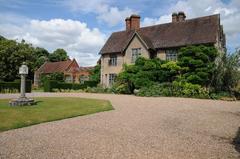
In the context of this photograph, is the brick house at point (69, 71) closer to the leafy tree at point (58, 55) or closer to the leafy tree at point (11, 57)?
the leafy tree at point (11, 57)

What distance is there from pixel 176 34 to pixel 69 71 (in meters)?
29.3

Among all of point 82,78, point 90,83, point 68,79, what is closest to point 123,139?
point 90,83

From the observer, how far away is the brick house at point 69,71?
173 feet

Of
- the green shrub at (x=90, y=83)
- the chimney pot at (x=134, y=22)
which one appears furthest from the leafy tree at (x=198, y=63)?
→ the green shrub at (x=90, y=83)

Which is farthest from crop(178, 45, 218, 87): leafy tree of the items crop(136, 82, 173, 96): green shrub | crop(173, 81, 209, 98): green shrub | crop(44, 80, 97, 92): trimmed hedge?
crop(44, 80, 97, 92): trimmed hedge

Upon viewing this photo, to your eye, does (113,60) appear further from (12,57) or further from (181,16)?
(12,57)

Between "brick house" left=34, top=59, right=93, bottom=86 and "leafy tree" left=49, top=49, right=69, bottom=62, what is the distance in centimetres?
1873

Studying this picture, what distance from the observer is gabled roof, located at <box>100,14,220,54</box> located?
1106 inches

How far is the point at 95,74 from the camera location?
42.8 metres

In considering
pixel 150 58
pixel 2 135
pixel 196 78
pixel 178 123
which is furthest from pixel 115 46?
pixel 2 135

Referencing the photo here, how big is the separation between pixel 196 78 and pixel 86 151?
20.5 m

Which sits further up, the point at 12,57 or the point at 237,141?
the point at 12,57

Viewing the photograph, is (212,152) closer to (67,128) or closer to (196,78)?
(67,128)

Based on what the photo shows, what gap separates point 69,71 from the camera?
54281 millimetres
